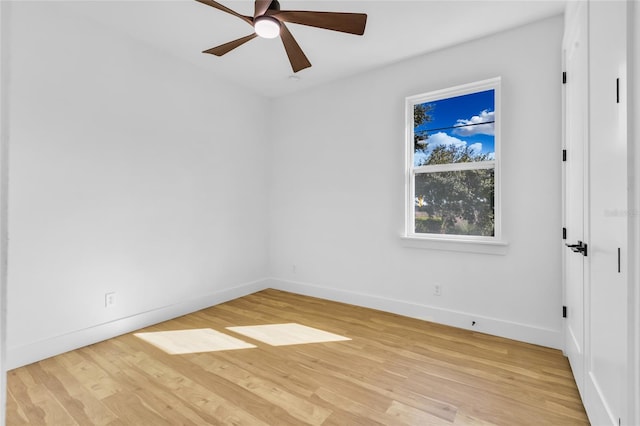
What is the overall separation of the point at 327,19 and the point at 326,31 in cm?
110

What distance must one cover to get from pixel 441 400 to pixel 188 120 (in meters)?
3.54

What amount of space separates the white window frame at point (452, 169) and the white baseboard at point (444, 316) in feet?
2.14

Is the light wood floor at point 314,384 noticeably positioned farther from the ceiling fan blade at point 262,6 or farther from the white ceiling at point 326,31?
the white ceiling at point 326,31

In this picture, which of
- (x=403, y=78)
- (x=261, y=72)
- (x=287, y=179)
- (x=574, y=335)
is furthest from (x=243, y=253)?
(x=574, y=335)

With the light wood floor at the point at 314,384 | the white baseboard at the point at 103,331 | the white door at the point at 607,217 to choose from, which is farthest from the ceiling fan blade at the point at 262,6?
the white baseboard at the point at 103,331

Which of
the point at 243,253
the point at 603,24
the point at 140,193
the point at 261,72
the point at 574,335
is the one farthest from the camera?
the point at 243,253

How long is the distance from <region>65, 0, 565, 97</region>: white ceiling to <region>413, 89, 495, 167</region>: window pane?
19.2 inches

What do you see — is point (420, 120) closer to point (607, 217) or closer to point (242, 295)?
point (607, 217)

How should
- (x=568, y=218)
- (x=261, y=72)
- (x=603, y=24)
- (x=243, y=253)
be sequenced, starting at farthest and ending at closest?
(x=243, y=253) → (x=261, y=72) → (x=568, y=218) → (x=603, y=24)

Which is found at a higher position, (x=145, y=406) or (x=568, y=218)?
(x=568, y=218)

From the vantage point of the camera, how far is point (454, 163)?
3.25m

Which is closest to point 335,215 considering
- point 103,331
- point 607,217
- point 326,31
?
point 326,31

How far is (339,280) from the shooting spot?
396 centimetres

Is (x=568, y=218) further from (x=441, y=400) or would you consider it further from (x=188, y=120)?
(x=188, y=120)
